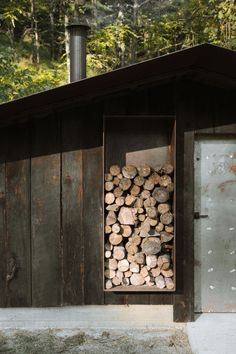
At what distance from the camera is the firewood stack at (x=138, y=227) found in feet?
13.5

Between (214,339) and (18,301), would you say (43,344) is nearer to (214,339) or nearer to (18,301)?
(18,301)

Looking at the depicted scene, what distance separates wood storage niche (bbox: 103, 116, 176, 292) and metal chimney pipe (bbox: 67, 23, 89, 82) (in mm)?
1429

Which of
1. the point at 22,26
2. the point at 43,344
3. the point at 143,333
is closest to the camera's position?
the point at 43,344

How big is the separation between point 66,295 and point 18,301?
46 cm

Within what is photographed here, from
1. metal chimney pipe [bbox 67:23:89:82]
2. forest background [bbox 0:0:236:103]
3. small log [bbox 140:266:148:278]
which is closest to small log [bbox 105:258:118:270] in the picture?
small log [bbox 140:266:148:278]

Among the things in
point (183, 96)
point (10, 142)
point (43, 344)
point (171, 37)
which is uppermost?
point (171, 37)

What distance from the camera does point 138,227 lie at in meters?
4.23

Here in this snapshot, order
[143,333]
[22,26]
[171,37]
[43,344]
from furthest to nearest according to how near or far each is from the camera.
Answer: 1. [22,26]
2. [171,37]
3. [143,333]
4. [43,344]

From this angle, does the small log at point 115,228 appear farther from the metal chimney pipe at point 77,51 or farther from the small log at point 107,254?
the metal chimney pipe at point 77,51

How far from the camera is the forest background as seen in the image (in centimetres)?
858

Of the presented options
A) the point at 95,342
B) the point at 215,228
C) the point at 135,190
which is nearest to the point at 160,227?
the point at 135,190

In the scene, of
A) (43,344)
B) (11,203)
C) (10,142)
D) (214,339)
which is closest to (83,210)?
(11,203)

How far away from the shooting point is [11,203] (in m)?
4.02

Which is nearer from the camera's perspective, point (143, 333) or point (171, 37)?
point (143, 333)
